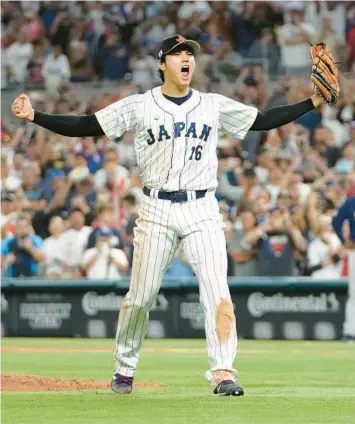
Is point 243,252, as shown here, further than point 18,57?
No

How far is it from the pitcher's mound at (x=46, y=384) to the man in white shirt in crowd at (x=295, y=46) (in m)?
Result: 12.0

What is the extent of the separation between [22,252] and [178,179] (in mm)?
9866

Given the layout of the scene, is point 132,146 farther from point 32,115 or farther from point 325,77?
point 32,115

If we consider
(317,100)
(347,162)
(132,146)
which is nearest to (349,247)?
(347,162)

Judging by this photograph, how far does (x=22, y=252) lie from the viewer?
17578 mm

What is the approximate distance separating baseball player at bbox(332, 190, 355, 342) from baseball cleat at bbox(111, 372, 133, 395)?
7056 mm

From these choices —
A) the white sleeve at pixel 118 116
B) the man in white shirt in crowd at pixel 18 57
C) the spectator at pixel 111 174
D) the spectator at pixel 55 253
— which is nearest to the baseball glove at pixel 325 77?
the white sleeve at pixel 118 116

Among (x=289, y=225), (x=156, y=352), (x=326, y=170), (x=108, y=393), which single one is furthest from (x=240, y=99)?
(x=108, y=393)

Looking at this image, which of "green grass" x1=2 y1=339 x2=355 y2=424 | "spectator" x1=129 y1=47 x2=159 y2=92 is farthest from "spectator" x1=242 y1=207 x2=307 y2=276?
"spectator" x1=129 y1=47 x2=159 y2=92

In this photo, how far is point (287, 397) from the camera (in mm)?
7934

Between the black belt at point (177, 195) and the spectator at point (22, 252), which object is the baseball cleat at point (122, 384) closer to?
the black belt at point (177, 195)

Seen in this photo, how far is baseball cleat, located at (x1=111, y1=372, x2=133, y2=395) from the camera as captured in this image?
8242 millimetres

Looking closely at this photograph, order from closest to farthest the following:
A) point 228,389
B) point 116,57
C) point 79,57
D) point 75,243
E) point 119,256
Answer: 1. point 228,389
2. point 119,256
3. point 75,243
4. point 116,57
5. point 79,57

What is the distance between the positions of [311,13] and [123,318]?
13652 mm
